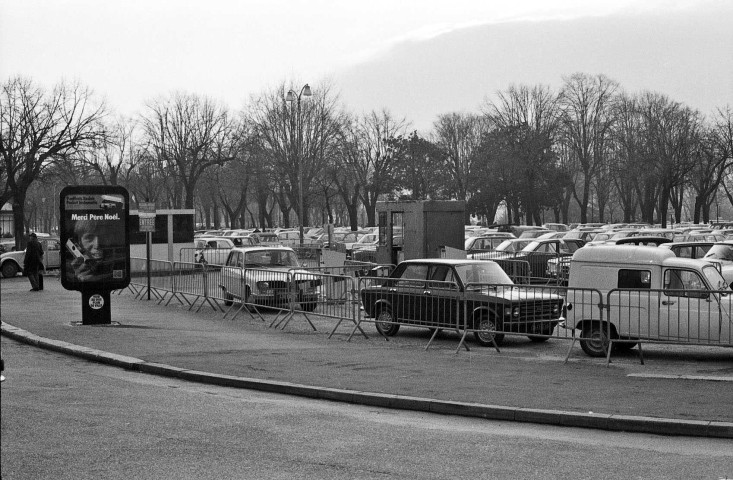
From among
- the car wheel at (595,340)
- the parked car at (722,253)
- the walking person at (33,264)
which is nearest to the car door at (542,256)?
the parked car at (722,253)

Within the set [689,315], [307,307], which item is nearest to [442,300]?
[307,307]

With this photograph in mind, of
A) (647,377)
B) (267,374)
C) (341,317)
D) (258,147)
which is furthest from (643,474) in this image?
(258,147)

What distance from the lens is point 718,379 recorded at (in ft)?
41.2

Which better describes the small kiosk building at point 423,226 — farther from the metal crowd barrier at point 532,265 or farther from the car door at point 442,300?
the car door at point 442,300

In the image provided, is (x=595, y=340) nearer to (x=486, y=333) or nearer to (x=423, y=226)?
(x=486, y=333)

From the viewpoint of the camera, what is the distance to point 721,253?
2545 centimetres

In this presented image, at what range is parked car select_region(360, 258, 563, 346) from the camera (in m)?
16.7

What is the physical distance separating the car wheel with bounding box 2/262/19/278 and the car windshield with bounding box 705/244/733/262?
1164 inches

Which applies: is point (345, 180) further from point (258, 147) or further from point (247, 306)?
point (247, 306)

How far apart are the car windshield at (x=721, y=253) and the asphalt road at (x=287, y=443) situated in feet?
55.3

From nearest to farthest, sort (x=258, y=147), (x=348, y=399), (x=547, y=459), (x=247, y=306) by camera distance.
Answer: (x=547, y=459) < (x=348, y=399) < (x=247, y=306) < (x=258, y=147)

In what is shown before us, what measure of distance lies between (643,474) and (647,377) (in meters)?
5.34

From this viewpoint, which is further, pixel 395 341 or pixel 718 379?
pixel 395 341

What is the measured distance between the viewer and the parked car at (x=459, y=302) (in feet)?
54.7
